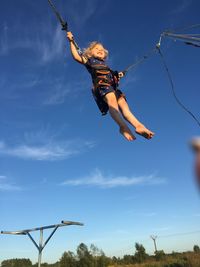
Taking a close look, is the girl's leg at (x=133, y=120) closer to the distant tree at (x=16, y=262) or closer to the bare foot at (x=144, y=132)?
the bare foot at (x=144, y=132)

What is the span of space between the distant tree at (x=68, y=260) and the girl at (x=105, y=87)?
4670 cm

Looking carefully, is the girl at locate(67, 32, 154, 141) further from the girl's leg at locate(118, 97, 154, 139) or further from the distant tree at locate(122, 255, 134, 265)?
the distant tree at locate(122, 255, 134, 265)

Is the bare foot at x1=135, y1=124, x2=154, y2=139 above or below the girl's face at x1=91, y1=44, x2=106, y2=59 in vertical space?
below

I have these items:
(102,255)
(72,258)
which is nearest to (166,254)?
(102,255)

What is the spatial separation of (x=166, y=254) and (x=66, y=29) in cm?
6385

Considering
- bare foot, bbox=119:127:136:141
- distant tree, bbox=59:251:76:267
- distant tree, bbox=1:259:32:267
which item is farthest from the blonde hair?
distant tree, bbox=1:259:32:267

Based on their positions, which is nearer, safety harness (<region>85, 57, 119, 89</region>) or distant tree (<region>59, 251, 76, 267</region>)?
safety harness (<region>85, 57, 119, 89</region>)

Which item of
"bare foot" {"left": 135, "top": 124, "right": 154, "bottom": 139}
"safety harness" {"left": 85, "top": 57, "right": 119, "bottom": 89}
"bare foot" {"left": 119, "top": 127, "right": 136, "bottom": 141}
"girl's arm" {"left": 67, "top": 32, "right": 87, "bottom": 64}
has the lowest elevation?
"bare foot" {"left": 135, "top": 124, "right": 154, "bottom": 139}

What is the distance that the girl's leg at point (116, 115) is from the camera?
4676 millimetres

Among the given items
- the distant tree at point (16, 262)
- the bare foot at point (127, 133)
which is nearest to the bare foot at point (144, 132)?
the bare foot at point (127, 133)

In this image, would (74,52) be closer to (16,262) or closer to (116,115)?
(116,115)

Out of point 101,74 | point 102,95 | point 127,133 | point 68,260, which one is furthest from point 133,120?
point 68,260

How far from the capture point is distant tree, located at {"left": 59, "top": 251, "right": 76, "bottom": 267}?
48188 millimetres

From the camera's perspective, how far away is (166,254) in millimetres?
63625
